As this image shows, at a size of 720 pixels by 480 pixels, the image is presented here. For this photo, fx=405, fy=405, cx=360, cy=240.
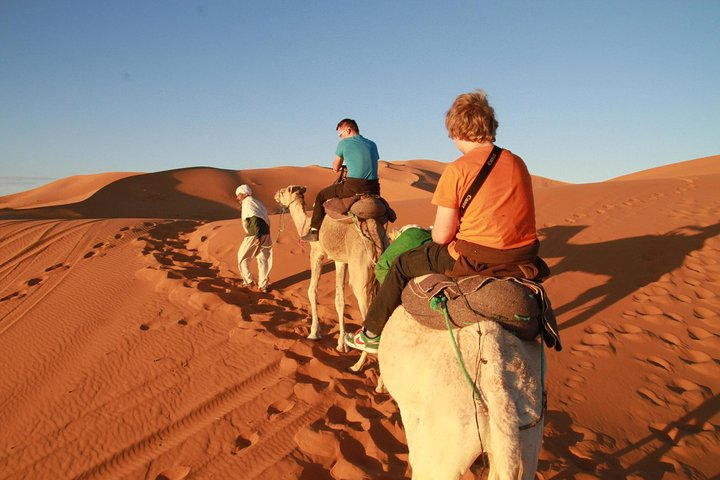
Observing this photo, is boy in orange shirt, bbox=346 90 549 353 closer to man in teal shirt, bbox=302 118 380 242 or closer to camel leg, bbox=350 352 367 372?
man in teal shirt, bbox=302 118 380 242

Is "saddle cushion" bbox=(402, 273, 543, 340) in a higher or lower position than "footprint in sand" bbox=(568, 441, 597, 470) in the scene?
higher

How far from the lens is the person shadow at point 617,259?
7.07m

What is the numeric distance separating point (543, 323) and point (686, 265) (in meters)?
7.75

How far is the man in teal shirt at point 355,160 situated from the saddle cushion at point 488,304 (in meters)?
2.97

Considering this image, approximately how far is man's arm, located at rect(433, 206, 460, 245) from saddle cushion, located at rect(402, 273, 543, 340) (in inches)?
10.6

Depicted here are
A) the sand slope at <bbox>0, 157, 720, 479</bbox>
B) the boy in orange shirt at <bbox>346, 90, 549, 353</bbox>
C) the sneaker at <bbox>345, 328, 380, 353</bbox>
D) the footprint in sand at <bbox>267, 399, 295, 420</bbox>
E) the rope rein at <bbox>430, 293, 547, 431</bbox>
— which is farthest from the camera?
the footprint in sand at <bbox>267, 399, 295, 420</bbox>

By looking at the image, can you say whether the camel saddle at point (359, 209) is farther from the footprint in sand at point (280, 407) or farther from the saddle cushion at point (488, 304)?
the saddle cushion at point (488, 304)

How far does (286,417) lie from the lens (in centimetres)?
426

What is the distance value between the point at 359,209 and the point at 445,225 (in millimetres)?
2664

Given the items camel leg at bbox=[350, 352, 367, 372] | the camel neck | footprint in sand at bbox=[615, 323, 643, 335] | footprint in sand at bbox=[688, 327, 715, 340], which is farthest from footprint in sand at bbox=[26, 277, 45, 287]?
footprint in sand at bbox=[688, 327, 715, 340]

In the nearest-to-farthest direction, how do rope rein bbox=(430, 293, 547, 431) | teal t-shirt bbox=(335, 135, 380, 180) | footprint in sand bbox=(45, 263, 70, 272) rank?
rope rein bbox=(430, 293, 547, 431) < teal t-shirt bbox=(335, 135, 380, 180) < footprint in sand bbox=(45, 263, 70, 272)

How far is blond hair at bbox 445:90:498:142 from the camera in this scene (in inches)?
94.7

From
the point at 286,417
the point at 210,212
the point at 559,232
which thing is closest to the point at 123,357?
the point at 286,417

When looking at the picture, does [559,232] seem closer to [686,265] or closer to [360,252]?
[686,265]
